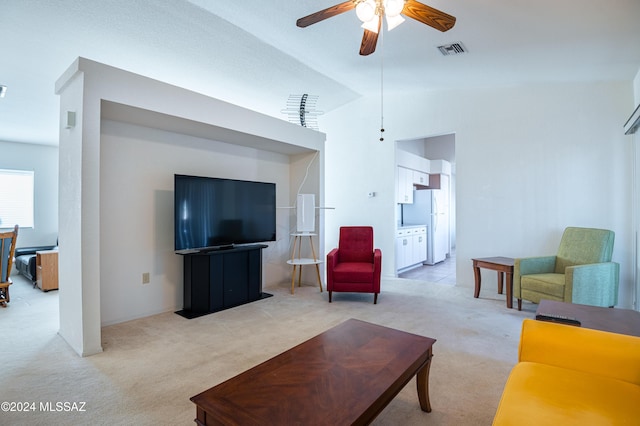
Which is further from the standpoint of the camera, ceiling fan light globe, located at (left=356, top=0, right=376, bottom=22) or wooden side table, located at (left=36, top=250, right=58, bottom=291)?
wooden side table, located at (left=36, top=250, right=58, bottom=291)

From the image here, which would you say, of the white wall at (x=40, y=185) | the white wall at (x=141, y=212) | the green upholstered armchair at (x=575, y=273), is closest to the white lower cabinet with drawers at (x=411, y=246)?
the green upholstered armchair at (x=575, y=273)

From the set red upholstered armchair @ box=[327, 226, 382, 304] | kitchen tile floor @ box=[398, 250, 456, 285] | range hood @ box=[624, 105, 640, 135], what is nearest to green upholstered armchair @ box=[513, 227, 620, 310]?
range hood @ box=[624, 105, 640, 135]

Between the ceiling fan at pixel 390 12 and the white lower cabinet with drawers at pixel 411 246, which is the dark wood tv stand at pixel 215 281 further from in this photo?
the white lower cabinet with drawers at pixel 411 246

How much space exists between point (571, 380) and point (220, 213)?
3.44 m

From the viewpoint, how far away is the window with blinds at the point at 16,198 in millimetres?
6039

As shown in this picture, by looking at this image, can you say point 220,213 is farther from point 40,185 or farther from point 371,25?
point 40,185

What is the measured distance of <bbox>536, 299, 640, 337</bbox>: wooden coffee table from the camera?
189 cm

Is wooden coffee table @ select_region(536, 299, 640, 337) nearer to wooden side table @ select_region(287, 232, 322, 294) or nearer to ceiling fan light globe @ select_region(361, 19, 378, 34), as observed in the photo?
ceiling fan light globe @ select_region(361, 19, 378, 34)

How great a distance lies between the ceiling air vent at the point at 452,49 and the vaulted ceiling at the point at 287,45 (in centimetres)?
7

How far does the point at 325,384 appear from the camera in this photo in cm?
143

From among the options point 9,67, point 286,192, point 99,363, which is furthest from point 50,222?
point 99,363

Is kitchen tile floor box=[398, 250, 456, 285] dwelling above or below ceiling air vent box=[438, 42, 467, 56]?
below

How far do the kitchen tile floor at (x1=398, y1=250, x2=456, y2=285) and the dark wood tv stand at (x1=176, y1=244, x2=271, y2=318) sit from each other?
118 inches

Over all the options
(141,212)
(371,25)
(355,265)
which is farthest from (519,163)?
(141,212)
